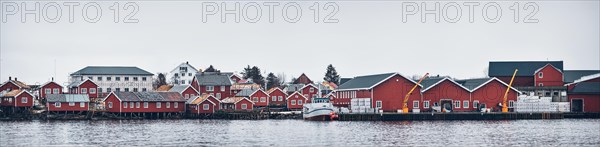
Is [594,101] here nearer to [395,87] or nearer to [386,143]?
[395,87]

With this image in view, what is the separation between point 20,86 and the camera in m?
111

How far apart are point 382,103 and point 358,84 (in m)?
6.04

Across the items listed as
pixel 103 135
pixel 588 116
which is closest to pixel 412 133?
pixel 103 135

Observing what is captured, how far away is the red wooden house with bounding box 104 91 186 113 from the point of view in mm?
99875

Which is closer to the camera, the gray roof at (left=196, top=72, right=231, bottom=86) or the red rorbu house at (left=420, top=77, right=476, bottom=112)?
the red rorbu house at (left=420, top=77, right=476, bottom=112)

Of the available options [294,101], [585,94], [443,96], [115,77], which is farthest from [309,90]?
[585,94]

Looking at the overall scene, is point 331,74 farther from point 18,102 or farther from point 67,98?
point 18,102

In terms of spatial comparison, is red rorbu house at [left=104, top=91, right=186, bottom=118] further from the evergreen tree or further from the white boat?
the evergreen tree

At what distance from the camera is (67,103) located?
9875cm

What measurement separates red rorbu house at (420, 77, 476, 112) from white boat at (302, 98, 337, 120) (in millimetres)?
8609

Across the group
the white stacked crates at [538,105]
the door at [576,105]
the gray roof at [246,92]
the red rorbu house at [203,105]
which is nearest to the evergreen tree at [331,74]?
the gray roof at [246,92]

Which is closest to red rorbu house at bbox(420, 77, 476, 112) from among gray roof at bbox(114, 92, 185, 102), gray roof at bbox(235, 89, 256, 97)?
gray roof at bbox(235, 89, 256, 97)

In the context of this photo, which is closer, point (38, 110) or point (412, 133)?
point (412, 133)

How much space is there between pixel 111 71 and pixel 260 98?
23237mm
